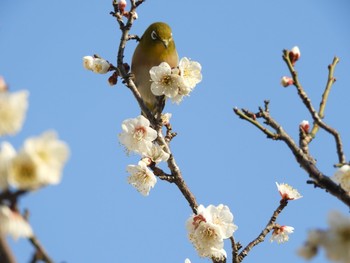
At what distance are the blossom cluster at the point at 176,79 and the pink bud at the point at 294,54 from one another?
1.16 metres

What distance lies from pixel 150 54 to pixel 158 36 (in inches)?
11.8

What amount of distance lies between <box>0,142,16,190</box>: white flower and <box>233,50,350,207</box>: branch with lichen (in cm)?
155

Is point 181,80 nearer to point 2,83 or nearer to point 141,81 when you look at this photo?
point 141,81

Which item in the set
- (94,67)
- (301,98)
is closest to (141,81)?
(94,67)

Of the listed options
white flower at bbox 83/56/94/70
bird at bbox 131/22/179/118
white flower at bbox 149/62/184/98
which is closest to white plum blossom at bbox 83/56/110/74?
white flower at bbox 83/56/94/70

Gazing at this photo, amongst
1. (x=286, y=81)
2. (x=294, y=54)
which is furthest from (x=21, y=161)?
(x=294, y=54)

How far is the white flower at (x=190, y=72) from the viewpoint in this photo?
429 cm

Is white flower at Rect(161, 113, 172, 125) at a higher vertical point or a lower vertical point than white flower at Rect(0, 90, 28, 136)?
higher

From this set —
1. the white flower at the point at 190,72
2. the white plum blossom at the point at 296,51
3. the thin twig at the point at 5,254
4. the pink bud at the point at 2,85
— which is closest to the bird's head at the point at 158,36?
the white flower at the point at 190,72

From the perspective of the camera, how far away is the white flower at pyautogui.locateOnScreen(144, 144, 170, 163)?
4.18 meters

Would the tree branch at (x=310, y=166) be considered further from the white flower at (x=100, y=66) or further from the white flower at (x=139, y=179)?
the white flower at (x=100, y=66)

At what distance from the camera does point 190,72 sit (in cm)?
435

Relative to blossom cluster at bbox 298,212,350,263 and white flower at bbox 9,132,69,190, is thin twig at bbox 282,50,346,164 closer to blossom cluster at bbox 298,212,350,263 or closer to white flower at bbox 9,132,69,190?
blossom cluster at bbox 298,212,350,263

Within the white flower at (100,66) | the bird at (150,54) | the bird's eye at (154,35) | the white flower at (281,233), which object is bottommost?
the white flower at (281,233)
